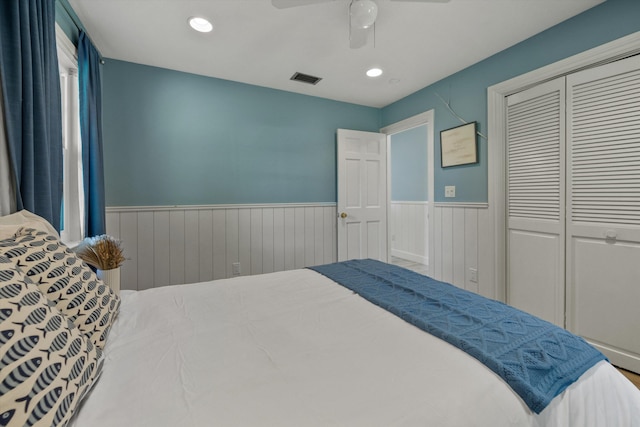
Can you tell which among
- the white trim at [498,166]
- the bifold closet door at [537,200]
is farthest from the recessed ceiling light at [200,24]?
the bifold closet door at [537,200]

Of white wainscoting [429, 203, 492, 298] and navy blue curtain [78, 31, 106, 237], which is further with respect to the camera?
white wainscoting [429, 203, 492, 298]

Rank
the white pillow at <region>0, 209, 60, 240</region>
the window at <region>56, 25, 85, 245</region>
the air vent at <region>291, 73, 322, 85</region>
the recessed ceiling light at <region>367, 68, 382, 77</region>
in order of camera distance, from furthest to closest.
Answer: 1. the air vent at <region>291, 73, 322, 85</region>
2. the recessed ceiling light at <region>367, 68, 382, 77</region>
3. the window at <region>56, 25, 85, 245</region>
4. the white pillow at <region>0, 209, 60, 240</region>

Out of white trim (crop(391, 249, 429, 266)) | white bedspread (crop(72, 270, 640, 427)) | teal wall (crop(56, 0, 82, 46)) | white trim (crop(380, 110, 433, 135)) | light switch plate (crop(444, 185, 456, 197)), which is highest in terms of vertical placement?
teal wall (crop(56, 0, 82, 46))

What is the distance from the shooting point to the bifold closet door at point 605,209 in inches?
70.6

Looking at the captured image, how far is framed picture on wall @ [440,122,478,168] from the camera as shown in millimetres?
2672

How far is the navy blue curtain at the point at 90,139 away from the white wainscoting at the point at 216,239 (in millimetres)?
449

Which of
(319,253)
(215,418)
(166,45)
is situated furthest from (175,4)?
(319,253)

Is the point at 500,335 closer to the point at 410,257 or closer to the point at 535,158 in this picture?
the point at 535,158

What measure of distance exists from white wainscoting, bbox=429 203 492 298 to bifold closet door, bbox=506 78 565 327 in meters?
0.17

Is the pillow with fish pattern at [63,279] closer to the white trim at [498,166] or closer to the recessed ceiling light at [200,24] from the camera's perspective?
the recessed ceiling light at [200,24]

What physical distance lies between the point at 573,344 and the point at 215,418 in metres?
1.13

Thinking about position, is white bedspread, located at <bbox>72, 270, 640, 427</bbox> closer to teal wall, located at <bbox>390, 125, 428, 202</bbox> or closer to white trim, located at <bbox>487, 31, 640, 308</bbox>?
white trim, located at <bbox>487, 31, 640, 308</bbox>

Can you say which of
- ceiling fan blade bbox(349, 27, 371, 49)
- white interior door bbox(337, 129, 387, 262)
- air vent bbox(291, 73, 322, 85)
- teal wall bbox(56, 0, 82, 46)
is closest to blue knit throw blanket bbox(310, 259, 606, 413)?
ceiling fan blade bbox(349, 27, 371, 49)

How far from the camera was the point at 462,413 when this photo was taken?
0.66m
